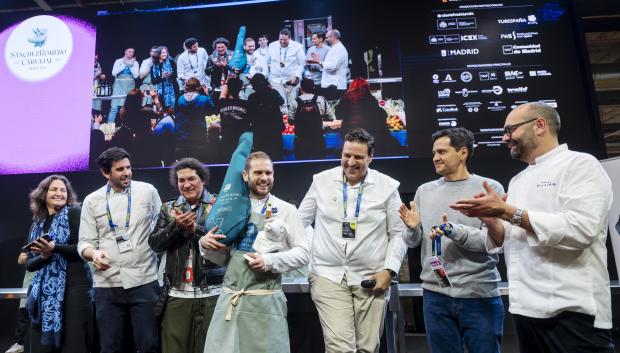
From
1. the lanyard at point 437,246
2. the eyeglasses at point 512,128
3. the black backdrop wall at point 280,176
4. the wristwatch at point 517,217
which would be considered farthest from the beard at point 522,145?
the black backdrop wall at point 280,176

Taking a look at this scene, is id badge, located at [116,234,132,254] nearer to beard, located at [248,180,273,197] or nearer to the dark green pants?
the dark green pants

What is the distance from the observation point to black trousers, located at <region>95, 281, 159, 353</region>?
271 cm

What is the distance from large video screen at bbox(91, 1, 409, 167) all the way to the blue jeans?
2408 mm

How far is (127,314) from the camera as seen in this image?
287cm

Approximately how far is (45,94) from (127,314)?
3.66 metres

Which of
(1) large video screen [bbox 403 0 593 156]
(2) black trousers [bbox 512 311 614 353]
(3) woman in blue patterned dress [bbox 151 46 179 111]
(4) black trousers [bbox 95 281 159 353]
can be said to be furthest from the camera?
(3) woman in blue patterned dress [bbox 151 46 179 111]

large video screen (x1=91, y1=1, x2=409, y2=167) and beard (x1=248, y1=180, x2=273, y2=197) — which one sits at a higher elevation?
large video screen (x1=91, y1=1, x2=409, y2=167)

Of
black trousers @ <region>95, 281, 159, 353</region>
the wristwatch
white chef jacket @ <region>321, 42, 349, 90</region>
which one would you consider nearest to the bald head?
the wristwatch

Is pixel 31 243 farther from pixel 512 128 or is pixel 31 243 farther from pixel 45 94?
pixel 512 128

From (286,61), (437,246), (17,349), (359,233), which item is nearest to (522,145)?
(437,246)

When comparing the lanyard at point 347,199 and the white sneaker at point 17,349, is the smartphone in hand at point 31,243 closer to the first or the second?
the white sneaker at point 17,349

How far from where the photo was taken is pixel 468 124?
457 cm

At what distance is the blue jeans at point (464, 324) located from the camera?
2264 millimetres

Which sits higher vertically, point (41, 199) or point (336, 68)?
point (336, 68)
